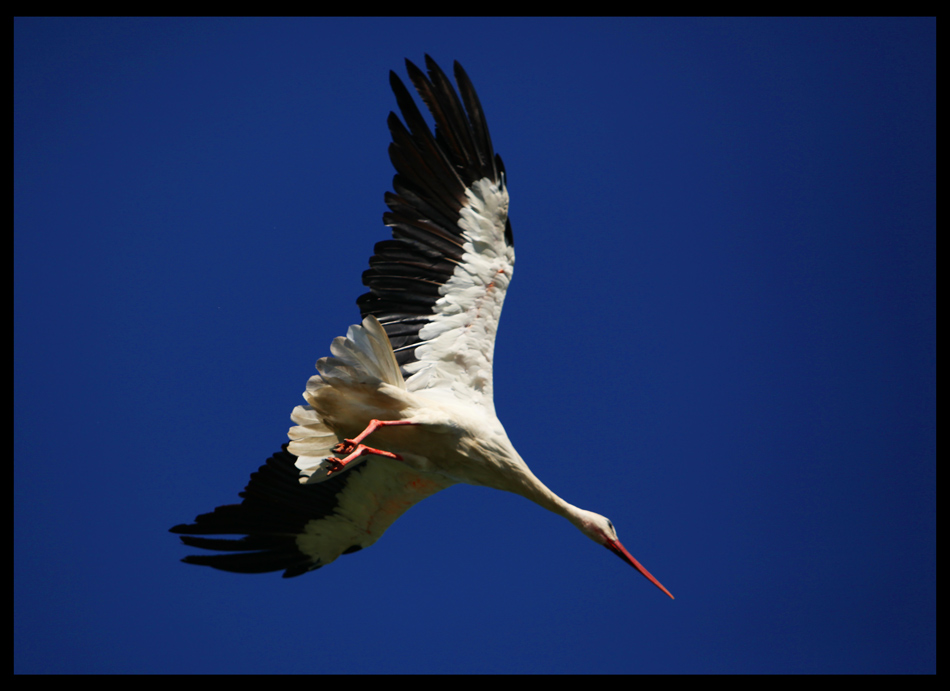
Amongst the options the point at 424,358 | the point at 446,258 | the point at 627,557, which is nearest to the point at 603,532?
the point at 627,557

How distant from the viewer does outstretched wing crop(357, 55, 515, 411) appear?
4.64 metres

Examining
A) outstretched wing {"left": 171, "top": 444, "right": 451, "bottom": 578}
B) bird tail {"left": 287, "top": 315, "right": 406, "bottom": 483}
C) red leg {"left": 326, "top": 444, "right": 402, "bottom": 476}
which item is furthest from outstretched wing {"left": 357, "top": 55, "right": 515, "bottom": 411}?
outstretched wing {"left": 171, "top": 444, "right": 451, "bottom": 578}

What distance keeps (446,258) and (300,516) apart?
1825 mm

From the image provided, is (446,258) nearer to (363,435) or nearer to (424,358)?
(424,358)

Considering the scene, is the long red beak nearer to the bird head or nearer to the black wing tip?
the bird head

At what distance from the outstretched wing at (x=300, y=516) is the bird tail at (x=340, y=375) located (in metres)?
0.69

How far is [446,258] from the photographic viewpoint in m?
4.69

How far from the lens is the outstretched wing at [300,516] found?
5.09 metres

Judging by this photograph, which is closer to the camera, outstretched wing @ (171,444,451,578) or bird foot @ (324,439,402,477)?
bird foot @ (324,439,402,477)

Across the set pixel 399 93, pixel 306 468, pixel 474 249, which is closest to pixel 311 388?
pixel 306 468

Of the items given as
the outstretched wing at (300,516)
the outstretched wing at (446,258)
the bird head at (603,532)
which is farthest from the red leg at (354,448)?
the bird head at (603,532)

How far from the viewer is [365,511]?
5238 millimetres

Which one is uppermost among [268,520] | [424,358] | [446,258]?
[446,258]

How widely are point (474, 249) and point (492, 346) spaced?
52cm
